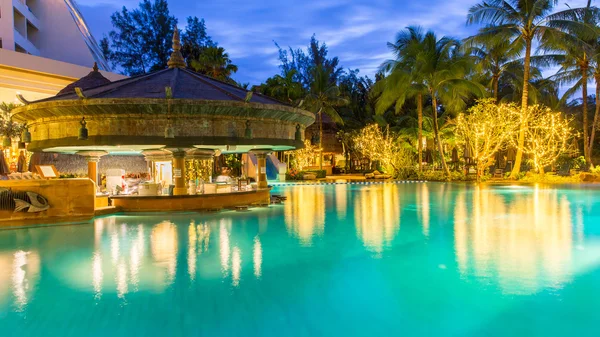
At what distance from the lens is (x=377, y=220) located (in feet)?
36.5

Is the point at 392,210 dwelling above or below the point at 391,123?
below

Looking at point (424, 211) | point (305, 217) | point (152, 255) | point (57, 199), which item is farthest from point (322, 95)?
point (152, 255)

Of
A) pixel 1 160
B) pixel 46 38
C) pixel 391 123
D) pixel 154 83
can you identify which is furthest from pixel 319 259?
pixel 391 123

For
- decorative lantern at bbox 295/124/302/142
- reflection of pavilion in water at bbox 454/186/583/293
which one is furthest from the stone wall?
reflection of pavilion in water at bbox 454/186/583/293

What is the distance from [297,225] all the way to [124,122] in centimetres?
Result: 555

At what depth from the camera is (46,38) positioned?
32125 millimetres

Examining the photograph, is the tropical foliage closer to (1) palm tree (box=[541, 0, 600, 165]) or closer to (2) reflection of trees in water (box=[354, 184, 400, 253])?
(1) palm tree (box=[541, 0, 600, 165])

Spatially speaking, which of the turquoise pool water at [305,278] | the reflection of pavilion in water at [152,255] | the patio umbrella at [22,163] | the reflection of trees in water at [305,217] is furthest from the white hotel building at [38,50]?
the reflection of pavilion in water at [152,255]

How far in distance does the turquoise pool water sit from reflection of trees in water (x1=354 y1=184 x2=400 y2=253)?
8 cm

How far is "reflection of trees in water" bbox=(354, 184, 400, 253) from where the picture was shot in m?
8.54

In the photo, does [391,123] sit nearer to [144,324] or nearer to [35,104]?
[35,104]

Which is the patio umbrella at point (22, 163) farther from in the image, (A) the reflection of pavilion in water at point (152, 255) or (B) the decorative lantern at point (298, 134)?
(B) the decorative lantern at point (298, 134)

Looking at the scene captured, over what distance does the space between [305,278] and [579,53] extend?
30.1 meters

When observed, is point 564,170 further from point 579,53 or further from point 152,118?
point 152,118
